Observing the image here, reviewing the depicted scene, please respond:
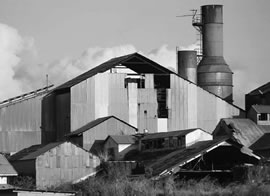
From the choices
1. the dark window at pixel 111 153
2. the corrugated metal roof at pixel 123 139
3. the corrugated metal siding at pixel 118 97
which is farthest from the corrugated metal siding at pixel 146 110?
the dark window at pixel 111 153

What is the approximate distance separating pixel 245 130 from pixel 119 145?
10077mm

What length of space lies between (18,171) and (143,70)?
542 inches

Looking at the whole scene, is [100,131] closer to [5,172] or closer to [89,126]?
[89,126]

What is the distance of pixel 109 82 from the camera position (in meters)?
65.1

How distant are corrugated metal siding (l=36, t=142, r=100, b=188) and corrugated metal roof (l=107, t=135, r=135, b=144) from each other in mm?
3625

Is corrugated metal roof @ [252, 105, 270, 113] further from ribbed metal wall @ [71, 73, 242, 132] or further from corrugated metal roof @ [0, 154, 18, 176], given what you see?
corrugated metal roof @ [0, 154, 18, 176]

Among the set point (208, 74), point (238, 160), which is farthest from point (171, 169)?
point (208, 74)

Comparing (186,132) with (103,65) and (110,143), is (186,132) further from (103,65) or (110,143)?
(103,65)

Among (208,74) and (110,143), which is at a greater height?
(208,74)

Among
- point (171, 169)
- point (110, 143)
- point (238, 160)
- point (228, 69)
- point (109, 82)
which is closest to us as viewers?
point (171, 169)

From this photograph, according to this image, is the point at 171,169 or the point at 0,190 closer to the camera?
the point at 0,190

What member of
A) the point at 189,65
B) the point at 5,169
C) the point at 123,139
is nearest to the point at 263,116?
the point at 189,65

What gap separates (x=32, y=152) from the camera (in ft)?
195

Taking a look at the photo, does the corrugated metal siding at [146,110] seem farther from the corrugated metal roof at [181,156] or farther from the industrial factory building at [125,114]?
the corrugated metal roof at [181,156]
